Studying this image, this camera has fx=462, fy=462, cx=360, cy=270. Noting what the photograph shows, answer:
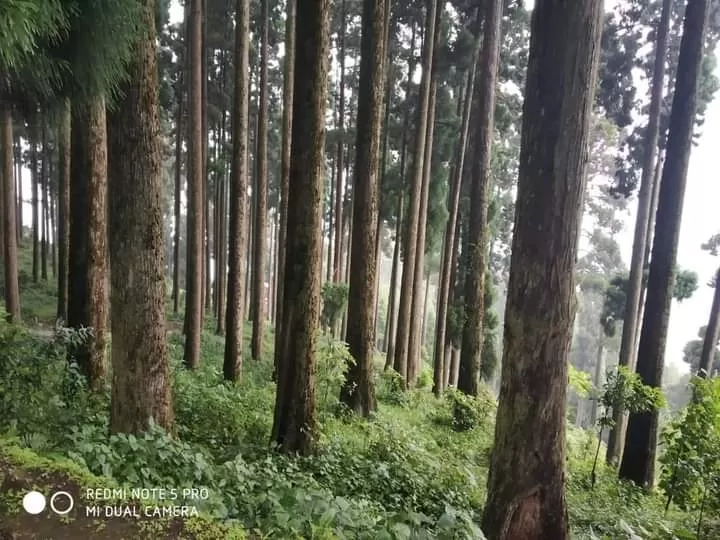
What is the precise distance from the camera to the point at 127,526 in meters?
2.26

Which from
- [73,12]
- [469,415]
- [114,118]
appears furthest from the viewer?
[469,415]

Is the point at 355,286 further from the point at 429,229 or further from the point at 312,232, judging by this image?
the point at 429,229

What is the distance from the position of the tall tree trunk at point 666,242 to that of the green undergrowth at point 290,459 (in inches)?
34.5

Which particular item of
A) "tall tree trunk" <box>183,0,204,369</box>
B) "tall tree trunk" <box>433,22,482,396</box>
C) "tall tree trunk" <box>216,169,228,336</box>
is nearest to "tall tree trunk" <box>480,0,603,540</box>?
"tall tree trunk" <box>183,0,204,369</box>

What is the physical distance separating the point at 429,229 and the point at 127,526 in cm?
1532

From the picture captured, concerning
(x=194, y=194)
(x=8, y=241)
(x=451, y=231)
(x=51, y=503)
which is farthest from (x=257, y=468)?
(x=8, y=241)

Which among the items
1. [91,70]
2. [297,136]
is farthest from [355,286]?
[91,70]

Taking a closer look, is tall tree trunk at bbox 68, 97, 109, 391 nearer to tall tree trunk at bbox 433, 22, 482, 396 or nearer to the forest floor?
Result: the forest floor

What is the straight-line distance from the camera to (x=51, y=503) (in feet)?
7.39

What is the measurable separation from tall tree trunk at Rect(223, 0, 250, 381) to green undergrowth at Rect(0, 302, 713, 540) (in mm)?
669

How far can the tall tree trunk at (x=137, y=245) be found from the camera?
13.8 ft

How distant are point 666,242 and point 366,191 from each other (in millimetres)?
5330

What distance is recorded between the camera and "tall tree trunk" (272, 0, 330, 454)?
5.37 meters

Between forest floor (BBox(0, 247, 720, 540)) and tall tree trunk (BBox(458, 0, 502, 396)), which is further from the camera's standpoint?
tall tree trunk (BBox(458, 0, 502, 396))
